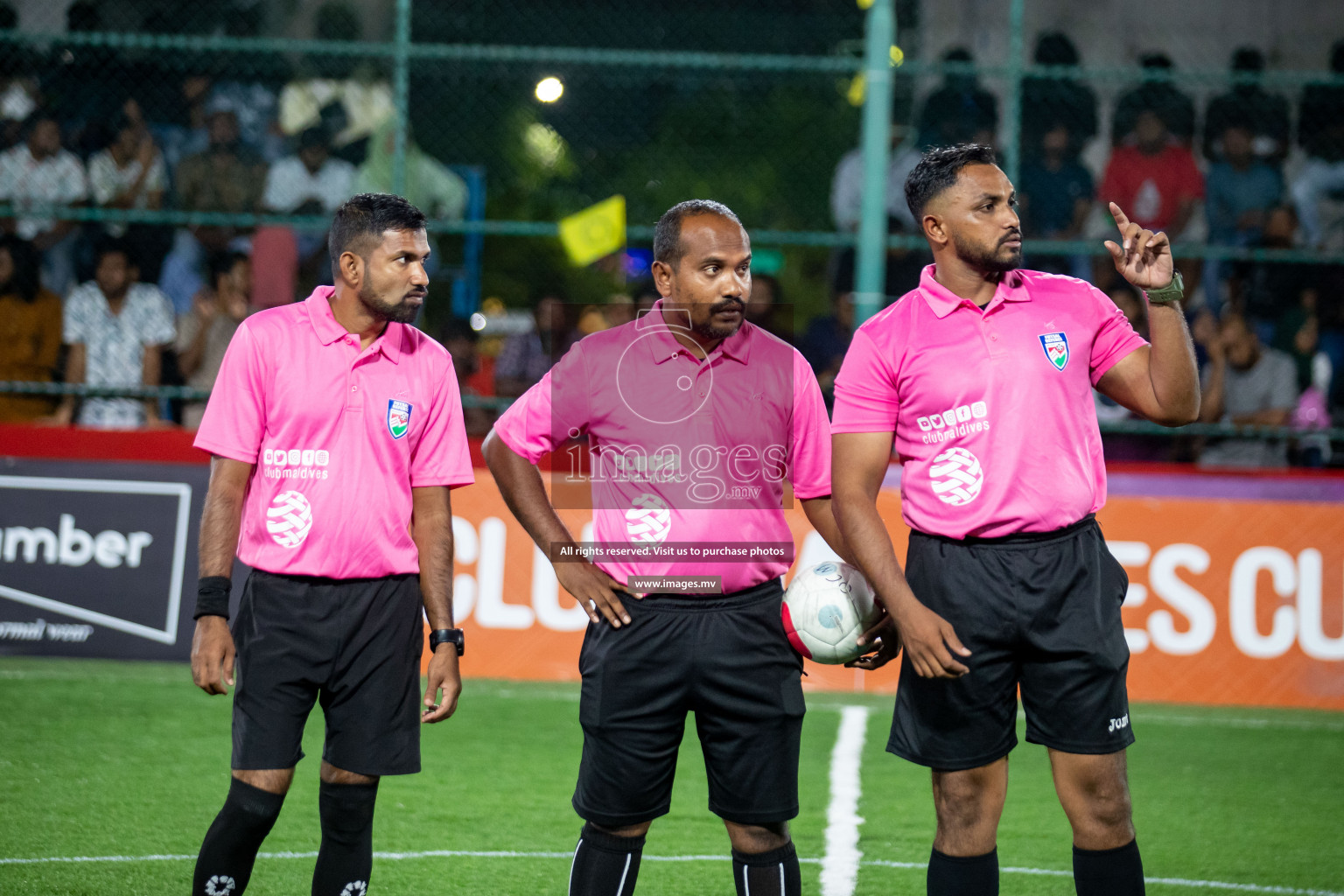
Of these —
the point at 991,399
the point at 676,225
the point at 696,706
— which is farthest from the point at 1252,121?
the point at 696,706


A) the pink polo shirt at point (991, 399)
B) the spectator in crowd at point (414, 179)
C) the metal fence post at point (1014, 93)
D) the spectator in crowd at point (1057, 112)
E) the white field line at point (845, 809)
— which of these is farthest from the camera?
the spectator in crowd at point (1057, 112)

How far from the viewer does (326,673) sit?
13.2 ft

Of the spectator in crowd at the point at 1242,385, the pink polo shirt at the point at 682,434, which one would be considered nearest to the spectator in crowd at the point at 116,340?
the pink polo shirt at the point at 682,434

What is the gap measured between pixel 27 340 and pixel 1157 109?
326 inches

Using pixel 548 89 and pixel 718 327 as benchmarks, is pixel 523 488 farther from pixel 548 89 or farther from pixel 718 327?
pixel 548 89

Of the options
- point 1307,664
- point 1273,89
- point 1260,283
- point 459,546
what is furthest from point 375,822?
point 1273,89

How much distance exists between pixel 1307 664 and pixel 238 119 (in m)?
8.33

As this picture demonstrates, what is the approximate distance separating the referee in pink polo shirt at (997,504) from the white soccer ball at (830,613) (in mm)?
147

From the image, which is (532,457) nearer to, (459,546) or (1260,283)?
(459,546)

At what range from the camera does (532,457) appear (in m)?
4.02

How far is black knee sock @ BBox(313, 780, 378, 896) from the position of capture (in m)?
4.05

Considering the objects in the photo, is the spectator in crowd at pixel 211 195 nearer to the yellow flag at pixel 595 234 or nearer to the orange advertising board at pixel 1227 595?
the yellow flag at pixel 595 234

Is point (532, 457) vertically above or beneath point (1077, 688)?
above

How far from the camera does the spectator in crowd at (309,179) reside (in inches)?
420
